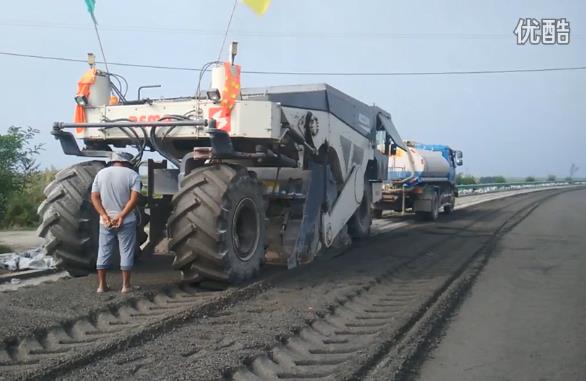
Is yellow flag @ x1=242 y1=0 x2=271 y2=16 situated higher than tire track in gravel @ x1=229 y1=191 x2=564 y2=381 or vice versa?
yellow flag @ x1=242 y1=0 x2=271 y2=16

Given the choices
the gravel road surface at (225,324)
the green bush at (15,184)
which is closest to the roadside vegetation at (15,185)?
the green bush at (15,184)

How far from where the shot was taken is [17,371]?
369 cm

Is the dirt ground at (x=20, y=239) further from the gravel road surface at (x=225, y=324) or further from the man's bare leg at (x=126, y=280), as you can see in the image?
the man's bare leg at (x=126, y=280)

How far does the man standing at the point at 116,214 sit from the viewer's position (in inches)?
234

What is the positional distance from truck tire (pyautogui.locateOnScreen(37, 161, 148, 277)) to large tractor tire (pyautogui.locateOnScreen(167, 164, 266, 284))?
1248 mm

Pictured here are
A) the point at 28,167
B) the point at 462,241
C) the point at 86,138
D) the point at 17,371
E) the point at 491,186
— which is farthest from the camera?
the point at 491,186

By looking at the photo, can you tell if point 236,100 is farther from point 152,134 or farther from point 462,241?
point 462,241

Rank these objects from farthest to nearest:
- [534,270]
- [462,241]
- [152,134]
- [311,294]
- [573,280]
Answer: [462,241] < [534,270] < [573,280] < [152,134] < [311,294]

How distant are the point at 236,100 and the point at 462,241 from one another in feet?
25.1

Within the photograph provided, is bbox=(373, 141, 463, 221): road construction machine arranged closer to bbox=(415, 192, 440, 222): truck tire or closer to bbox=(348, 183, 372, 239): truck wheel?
bbox=(415, 192, 440, 222): truck tire

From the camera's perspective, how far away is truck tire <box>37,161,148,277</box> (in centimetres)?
649

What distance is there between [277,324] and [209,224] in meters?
1.43

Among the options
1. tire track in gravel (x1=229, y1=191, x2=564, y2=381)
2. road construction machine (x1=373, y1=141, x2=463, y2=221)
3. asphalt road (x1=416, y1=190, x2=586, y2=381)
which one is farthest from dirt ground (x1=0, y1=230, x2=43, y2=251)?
road construction machine (x1=373, y1=141, x2=463, y2=221)

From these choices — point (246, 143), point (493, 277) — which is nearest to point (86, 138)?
point (246, 143)
